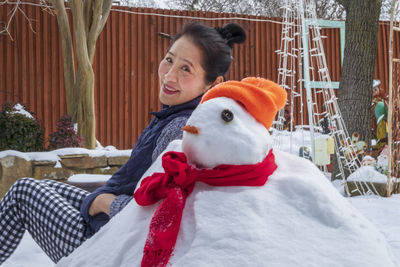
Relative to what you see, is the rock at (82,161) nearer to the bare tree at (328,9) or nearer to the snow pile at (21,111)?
the snow pile at (21,111)

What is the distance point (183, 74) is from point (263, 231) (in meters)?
0.80

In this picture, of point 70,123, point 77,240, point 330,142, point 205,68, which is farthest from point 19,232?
point 330,142

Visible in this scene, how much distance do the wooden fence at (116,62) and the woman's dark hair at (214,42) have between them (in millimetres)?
4781

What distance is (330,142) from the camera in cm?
487

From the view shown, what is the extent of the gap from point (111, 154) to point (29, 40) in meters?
2.87

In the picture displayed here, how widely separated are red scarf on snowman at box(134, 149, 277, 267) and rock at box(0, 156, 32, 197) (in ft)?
11.7

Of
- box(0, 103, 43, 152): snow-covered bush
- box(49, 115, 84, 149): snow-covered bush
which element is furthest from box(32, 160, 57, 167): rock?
box(49, 115, 84, 149): snow-covered bush

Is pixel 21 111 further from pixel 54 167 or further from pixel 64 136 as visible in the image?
pixel 54 167

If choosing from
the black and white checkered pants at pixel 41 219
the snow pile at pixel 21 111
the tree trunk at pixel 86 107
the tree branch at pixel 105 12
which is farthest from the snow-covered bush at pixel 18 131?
the black and white checkered pants at pixel 41 219

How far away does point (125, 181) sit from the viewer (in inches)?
57.6

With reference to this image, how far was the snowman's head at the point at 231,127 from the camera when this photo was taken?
870mm

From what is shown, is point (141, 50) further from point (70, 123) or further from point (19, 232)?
point (19, 232)

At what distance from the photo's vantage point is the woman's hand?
138cm

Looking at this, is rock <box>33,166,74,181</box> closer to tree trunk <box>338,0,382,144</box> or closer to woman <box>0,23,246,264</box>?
woman <box>0,23,246,264</box>
